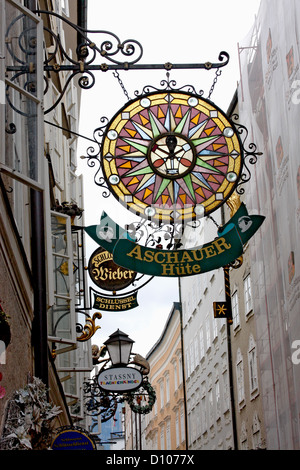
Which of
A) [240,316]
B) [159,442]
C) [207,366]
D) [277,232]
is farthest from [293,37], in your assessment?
[159,442]

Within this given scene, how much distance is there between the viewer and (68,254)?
38.2 ft

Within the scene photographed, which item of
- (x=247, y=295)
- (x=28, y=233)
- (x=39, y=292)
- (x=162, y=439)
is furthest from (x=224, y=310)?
(x=162, y=439)

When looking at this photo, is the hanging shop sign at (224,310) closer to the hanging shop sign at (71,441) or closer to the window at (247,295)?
the hanging shop sign at (71,441)

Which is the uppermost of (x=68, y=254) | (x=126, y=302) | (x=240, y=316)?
(x=240, y=316)

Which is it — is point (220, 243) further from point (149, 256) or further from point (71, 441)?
point (71, 441)

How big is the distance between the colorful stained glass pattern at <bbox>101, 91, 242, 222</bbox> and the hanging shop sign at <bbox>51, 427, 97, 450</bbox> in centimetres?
219

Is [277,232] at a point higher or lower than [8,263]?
higher

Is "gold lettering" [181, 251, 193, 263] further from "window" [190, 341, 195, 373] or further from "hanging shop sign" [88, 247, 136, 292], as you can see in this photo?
"window" [190, 341, 195, 373]

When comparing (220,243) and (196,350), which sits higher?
(196,350)

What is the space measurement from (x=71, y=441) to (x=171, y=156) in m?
2.84

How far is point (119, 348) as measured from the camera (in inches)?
540

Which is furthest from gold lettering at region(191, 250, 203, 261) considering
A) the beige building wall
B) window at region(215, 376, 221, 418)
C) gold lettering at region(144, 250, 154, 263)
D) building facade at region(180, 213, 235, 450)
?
the beige building wall

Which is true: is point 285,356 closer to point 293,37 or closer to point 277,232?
point 277,232

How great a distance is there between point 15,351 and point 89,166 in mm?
1964
